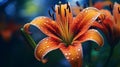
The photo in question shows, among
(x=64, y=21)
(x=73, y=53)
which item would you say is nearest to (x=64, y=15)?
(x=64, y=21)

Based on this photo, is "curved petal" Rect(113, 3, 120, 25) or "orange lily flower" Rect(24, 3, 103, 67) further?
"curved petal" Rect(113, 3, 120, 25)

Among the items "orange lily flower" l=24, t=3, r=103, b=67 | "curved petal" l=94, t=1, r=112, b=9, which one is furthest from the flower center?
"curved petal" l=94, t=1, r=112, b=9

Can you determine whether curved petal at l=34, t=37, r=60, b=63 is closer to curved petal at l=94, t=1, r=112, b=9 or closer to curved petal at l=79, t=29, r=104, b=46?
curved petal at l=79, t=29, r=104, b=46

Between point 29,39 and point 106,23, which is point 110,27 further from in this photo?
point 29,39

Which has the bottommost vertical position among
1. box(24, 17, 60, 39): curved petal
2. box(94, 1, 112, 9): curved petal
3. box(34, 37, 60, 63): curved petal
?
box(34, 37, 60, 63): curved petal

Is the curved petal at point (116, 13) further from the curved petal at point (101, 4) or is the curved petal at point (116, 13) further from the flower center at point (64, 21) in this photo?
the flower center at point (64, 21)

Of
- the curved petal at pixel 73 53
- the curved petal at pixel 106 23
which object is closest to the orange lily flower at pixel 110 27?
the curved petal at pixel 106 23
